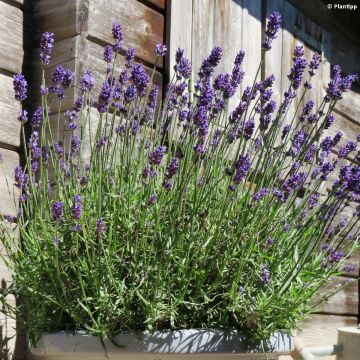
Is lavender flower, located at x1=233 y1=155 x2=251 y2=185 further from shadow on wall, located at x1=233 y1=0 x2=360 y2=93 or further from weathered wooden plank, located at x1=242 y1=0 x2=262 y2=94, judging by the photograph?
shadow on wall, located at x1=233 y1=0 x2=360 y2=93

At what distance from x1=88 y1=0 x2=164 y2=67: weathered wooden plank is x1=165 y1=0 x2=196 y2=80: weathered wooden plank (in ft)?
0.16

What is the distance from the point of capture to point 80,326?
2047 mm

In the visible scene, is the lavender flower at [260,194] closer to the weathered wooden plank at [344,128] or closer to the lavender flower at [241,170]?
the lavender flower at [241,170]

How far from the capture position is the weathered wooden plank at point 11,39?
2713mm

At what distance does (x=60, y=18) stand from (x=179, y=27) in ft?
2.37

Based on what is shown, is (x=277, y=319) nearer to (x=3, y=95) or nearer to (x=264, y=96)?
(x=264, y=96)

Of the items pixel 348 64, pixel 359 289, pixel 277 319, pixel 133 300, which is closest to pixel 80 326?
pixel 133 300

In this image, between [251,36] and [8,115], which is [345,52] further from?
[8,115]

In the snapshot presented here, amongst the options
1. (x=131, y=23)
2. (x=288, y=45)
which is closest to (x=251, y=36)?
(x=288, y=45)

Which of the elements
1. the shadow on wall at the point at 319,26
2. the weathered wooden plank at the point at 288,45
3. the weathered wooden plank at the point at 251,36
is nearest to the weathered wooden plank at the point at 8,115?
the weathered wooden plank at the point at 251,36

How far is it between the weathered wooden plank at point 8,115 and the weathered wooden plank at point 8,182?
1.8 inches

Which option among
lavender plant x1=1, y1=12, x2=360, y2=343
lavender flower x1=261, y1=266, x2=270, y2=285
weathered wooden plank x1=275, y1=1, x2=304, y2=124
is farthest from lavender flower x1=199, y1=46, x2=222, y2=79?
weathered wooden plank x1=275, y1=1, x2=304, y2=124

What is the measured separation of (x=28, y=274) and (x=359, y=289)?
3.43 meters

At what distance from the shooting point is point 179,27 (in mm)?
3393
